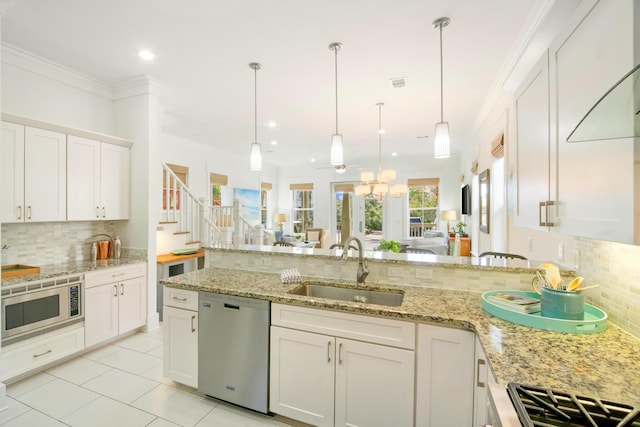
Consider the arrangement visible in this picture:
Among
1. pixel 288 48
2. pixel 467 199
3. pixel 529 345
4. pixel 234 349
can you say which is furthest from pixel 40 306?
pixel 467 199

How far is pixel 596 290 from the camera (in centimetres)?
158

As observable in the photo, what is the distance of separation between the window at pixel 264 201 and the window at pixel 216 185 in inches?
69.9

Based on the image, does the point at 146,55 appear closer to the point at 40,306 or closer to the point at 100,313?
the point at 40,306

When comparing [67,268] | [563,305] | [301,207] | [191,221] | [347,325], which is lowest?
[347,325]

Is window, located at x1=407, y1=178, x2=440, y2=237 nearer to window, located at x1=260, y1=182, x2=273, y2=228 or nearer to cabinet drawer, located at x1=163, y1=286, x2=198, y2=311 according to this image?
window, located at x1=260, y1=182, x2=273, y2=228

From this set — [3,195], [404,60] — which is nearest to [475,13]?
[404,60]

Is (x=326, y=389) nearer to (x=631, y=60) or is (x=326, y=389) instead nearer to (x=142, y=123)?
(x=631, y=60)

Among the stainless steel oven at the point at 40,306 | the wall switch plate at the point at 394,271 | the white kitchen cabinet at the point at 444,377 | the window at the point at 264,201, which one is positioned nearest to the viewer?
the white kitchen cabinet at the point at 444,377

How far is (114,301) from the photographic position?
3109mm

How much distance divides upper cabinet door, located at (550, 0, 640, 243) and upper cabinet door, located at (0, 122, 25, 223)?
3.85 meters

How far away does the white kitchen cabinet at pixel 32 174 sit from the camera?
2561mm

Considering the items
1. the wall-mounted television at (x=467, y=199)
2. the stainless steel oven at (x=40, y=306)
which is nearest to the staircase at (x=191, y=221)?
the stainless steel oven at (x=40, y=306)

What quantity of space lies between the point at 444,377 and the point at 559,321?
0.60 metres

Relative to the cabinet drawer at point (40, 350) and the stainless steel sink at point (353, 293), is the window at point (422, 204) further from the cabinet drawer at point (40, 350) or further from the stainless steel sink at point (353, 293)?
the cabinet drawer at point (40, 350)
